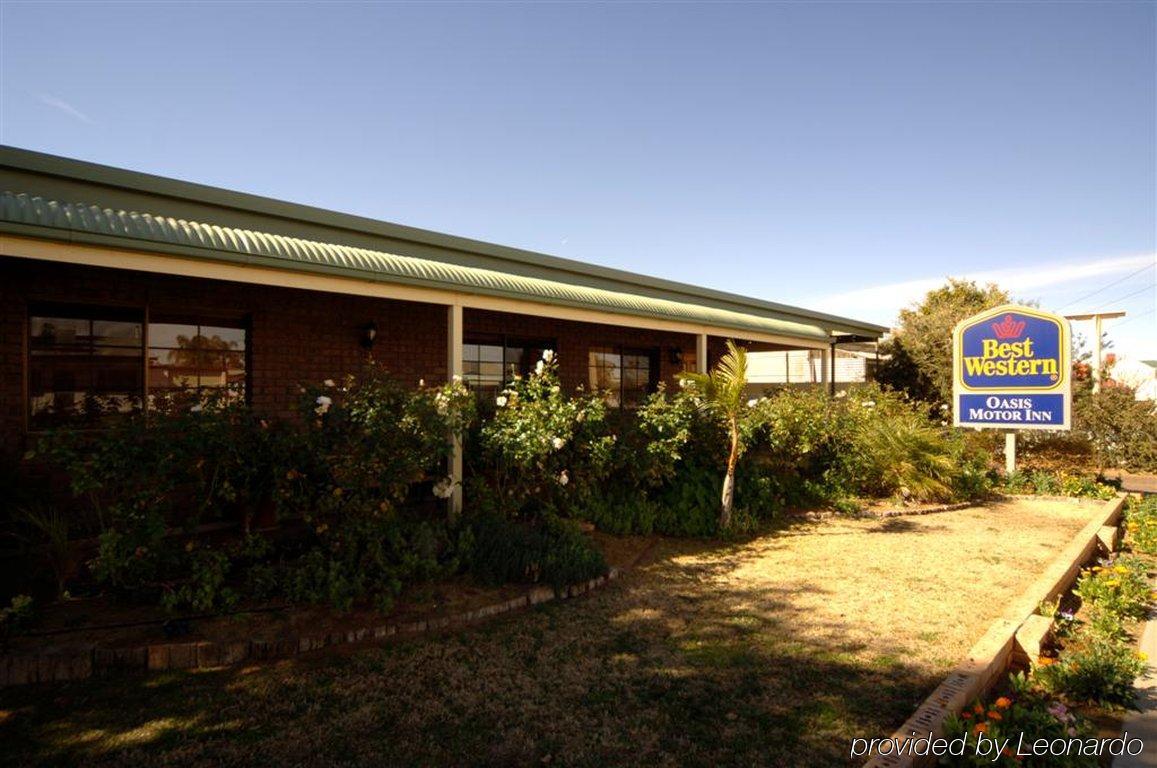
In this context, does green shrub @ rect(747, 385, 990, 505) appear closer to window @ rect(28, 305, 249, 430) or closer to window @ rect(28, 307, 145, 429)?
window @ rect(28, 305, 249, 430)

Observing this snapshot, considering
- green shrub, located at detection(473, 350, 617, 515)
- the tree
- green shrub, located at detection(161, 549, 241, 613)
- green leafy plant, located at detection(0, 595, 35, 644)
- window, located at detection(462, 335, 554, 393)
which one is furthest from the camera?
the tree

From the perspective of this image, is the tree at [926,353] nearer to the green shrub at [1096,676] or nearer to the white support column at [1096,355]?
the white support column at [1096,355]

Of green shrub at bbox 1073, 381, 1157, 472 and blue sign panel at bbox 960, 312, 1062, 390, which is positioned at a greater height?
blue sign panel at bbox 960, 312, 1062, 390

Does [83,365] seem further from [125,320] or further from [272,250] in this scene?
[272,250]

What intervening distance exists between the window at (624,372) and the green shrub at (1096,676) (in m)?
7.62

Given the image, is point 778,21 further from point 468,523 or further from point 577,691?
point 577,691

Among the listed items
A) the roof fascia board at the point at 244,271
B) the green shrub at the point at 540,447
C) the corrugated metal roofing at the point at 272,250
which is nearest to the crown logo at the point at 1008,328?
the corrugated metal roofing at the point at 272,250

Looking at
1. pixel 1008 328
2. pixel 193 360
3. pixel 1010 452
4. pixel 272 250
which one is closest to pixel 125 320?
pixel 193 360

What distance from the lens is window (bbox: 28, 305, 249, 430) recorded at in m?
5.71

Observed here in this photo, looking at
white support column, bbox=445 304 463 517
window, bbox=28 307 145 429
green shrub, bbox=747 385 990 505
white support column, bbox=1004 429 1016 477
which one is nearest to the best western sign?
white support column, bbox=1004 429 1016 477

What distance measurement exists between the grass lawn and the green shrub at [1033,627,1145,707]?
50cm

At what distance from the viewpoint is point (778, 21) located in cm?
948

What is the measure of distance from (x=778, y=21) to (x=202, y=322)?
31.1ft

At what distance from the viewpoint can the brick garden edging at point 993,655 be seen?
2.90 m
